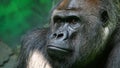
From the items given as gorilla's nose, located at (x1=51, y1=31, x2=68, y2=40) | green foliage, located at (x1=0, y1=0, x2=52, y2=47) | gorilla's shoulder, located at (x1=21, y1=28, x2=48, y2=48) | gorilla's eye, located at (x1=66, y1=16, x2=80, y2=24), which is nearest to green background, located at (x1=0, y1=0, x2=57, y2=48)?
green foliage, located at (x1=0, y1=0, x2=52, y2=47)

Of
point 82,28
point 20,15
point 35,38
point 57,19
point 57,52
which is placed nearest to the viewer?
point 57,52

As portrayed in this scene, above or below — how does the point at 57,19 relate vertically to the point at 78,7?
below

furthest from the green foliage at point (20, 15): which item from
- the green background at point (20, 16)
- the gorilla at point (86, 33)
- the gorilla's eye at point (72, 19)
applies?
the gorilla's eye at point (72, 19)

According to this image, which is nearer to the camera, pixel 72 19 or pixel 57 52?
pixel 57 52

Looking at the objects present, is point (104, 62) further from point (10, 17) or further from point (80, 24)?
point (10, 17)

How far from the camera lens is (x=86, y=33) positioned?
4.46 metres

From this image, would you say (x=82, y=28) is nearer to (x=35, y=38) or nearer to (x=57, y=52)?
(x=57, y=52)

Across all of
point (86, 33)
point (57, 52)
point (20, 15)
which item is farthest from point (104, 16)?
point (20, 15)

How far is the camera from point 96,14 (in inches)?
178

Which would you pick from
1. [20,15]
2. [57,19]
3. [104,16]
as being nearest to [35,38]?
[57,19]

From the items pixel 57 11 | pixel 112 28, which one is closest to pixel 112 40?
pixel 112 28

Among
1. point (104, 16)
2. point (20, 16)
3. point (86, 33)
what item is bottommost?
point (20, 16)

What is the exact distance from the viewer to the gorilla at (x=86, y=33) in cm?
435

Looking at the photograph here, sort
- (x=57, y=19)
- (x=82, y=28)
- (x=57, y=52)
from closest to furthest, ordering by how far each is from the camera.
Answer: (x=57, y=52)
(x=82, y=28)
(x=57, y=19)
